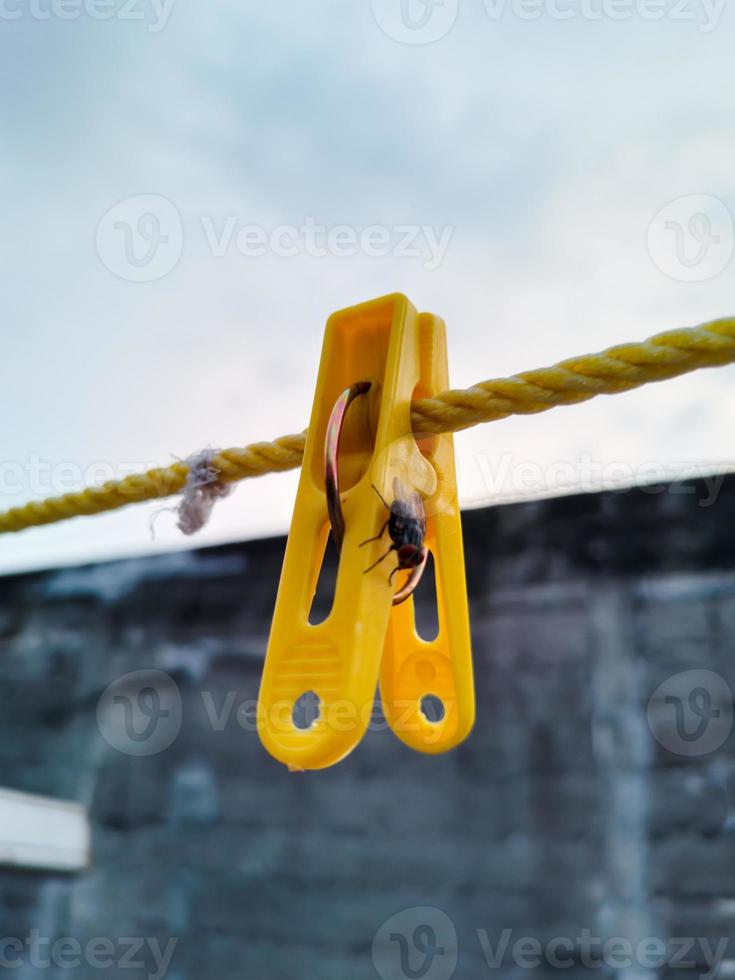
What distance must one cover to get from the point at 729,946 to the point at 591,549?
579 mm

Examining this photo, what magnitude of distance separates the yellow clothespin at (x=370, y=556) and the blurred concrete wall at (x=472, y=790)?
2.24ft

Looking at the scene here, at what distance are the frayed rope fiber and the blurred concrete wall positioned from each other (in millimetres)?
591

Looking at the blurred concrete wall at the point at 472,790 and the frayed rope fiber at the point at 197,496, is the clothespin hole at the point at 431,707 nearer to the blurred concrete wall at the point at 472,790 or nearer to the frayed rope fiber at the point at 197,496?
the blurred concrete wall at the point at 472,790

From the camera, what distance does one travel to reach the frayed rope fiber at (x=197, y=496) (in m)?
0.88

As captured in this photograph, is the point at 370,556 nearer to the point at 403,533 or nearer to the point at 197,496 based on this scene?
the point at 403,533

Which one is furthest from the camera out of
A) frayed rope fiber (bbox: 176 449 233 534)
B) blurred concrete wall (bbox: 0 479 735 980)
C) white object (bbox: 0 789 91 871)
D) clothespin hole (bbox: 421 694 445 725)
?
white object (bbox: 0 789 91 871)

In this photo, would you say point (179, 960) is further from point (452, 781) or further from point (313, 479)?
point (313, 479)

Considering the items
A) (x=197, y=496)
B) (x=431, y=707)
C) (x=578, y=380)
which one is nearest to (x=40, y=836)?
(x=431, y=707)

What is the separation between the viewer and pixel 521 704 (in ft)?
4.10

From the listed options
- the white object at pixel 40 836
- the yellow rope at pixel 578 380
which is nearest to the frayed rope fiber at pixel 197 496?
the yellow rope at pixel 578 380

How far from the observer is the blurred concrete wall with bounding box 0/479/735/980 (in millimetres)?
1140

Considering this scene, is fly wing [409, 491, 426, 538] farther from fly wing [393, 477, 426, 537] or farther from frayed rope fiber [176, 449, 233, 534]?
frayed rope fiber [176, 449, 233, 534]

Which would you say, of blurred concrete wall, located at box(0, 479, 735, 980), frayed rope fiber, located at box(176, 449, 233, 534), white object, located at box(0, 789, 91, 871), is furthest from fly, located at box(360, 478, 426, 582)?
white object, located at box(0, 789, 91, 871)

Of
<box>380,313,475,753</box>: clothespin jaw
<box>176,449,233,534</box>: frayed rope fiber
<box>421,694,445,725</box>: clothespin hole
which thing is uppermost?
<box>176,449,233,534</box>: frayed rope fiber
